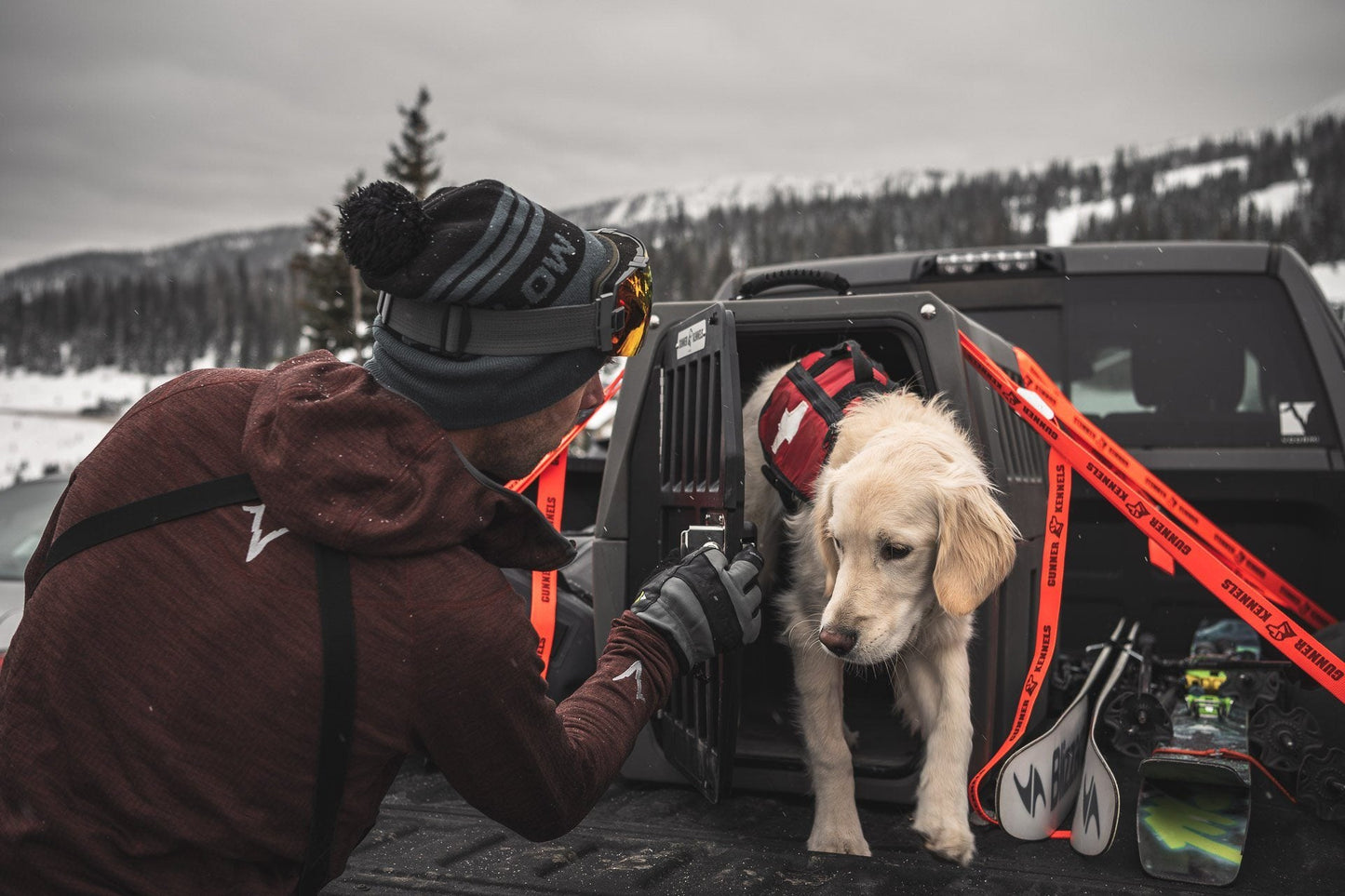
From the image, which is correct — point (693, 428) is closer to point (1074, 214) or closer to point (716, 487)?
point (716, 487)

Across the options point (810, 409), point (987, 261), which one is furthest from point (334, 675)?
point (987, 261)

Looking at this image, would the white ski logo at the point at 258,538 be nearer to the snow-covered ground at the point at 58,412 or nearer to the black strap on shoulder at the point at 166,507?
the black strap on shoulder at the point at 166,507

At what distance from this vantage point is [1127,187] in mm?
128125

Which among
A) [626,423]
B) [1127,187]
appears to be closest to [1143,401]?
[626,423]

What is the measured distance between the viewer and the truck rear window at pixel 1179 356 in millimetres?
4230

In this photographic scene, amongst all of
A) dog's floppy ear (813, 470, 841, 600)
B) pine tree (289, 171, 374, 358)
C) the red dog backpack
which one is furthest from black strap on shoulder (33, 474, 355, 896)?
pine tree (289, 171, 374, 358)

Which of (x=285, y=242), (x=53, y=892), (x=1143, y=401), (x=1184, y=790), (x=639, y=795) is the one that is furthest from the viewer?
(x=285, y=242)

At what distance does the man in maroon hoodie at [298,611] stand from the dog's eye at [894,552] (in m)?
1.53

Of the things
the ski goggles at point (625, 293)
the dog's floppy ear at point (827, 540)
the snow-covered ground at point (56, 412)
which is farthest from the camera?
the snow-covered ground at point (56, 412)

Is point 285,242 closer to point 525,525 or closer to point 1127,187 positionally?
point 1127,187

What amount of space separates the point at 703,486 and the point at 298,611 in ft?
5.37

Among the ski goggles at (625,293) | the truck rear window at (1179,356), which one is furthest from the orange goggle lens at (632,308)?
the truck rear window at (1179,356)

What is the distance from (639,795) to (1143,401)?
114 inches

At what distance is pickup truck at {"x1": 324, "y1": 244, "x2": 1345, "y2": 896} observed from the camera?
2678 millimetres
